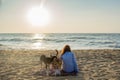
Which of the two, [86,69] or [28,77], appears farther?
[86,69]

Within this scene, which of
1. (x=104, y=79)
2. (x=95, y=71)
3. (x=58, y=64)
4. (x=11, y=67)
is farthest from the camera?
(x=11, y=67)

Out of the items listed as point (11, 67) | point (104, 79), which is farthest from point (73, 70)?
point (11, 67)

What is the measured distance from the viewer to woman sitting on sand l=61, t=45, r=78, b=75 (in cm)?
999

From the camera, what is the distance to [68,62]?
10008 mm

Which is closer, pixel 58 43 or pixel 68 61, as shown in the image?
pixel 68 61

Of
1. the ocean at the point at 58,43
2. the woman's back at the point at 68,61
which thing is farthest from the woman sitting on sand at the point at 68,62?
the ocean at the point at 58,43

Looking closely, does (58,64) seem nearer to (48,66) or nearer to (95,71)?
(48,66)

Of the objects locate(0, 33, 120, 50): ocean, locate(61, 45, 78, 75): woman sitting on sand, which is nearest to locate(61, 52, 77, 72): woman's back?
locate(61, 45, 78, 75): woman sitting on sand

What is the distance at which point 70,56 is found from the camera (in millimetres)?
9984

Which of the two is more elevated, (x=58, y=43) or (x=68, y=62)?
(x=68, y=62)

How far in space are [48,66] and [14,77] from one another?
58.7 inches

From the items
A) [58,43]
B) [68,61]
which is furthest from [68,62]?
[58,43]

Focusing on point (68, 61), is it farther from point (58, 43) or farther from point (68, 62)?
point (58, 43)

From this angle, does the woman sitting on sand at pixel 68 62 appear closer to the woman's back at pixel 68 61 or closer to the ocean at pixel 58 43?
the woman's back at pixel 68 61
